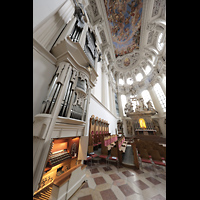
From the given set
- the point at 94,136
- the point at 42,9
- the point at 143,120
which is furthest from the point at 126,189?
the point at 143,120

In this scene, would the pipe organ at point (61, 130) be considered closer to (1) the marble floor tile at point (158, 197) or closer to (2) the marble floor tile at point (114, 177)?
(2) the marble floor tile at point (114, 177)

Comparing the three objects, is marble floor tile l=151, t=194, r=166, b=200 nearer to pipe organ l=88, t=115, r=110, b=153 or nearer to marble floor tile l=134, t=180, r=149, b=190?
marble floor tile l=134, t=180, r=149, b=190

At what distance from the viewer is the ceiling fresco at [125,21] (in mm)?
8438

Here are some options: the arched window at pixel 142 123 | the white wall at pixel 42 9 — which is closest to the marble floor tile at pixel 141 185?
the white wall at pixel 42 9

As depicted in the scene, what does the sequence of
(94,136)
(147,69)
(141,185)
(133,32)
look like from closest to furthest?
(141,185) → (94,136) → (133,32) → (147,69)

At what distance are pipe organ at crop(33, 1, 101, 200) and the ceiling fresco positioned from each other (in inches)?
430

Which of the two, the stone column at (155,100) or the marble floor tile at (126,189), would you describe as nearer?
the marble floor tile at (126,189)

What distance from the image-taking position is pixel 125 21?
31.1ft

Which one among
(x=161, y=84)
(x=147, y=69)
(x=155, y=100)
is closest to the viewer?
(x=161, y=84)

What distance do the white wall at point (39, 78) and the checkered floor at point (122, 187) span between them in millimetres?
1941

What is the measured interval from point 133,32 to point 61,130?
14.6m

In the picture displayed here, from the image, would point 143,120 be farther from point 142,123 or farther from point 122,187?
point 122,187
